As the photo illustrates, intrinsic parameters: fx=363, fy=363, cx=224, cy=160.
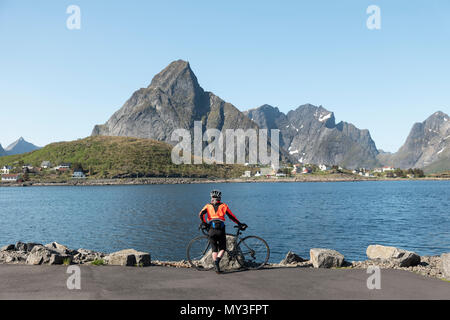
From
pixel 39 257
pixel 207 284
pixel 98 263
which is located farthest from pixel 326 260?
pixel 39 257

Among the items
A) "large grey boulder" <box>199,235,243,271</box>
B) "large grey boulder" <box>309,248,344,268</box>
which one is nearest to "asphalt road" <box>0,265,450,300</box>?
"large grey boulder" <box>199,235,243,271</box>

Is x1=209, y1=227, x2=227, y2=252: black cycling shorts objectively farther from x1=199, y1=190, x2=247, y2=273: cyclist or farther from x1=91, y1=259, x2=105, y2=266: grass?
x1=91, y1=259, x2=105, y2=266: grass

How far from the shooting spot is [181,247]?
34.9 meters

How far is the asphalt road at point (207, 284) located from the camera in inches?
386

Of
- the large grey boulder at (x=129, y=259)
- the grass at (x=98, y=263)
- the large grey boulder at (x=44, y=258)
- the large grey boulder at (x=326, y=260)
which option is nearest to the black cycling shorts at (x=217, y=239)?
the large grey boulder at (x=129, y=259)

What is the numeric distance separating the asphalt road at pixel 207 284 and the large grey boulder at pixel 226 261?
0.60m

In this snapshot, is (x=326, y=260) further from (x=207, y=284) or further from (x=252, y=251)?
(x=207, y=284)

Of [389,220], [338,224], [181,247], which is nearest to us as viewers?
[181,247]

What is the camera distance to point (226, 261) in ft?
43.7
